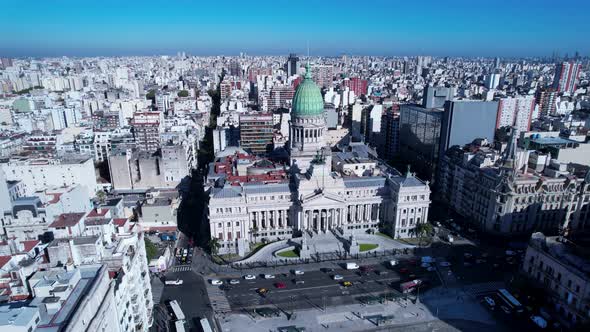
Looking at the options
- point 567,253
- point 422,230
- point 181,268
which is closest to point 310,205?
point 422,230

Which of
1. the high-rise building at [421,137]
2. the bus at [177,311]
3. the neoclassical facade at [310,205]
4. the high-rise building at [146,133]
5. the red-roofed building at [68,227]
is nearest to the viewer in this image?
the red-roofed building at [68,227]

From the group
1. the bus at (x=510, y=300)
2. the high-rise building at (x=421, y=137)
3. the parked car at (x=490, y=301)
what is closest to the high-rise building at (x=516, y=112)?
the high-rise building at (x=421, y=137)

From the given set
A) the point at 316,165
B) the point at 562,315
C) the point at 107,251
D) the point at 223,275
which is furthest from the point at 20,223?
the point at 562,315

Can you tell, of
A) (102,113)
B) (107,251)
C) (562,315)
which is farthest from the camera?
(102,113)

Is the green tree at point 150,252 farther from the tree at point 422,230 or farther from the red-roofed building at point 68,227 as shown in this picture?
the tree at point 422,230

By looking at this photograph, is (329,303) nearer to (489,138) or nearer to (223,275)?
(223,275)

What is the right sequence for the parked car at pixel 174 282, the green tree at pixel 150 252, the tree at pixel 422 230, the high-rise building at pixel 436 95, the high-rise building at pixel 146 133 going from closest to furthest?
the parked car at pixel 174 282, the green tree at pixel 150 252, the tree at pixel 422 230, the high-rise building at pixel 146 133, the high-rise building at pixel 436 95
